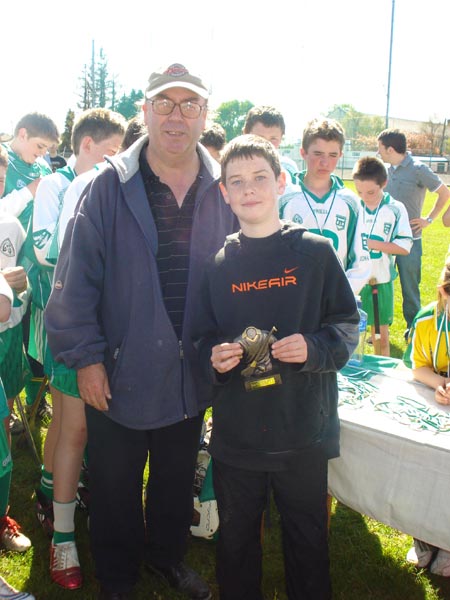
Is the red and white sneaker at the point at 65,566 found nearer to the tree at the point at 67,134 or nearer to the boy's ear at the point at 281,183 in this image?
the boy's ear at the point at 281,183

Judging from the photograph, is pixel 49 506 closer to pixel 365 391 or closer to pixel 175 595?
pixel 175 595

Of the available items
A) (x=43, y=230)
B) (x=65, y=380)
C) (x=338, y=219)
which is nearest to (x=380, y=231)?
(x=338, y=219)

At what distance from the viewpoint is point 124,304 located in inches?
90.2

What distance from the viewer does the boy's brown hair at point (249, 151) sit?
6.97ft

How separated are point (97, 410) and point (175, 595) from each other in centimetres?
103

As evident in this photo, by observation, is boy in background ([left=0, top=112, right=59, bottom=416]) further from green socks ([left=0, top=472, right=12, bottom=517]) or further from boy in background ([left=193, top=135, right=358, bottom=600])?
boy in background ([left=193, top=135, right=358, bottom=600])

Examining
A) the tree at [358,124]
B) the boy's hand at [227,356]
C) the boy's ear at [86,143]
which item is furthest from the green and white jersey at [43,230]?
the tree at [358,124]

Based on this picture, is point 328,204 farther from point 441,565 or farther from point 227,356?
point 441,565

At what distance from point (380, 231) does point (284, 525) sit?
364 centimetres

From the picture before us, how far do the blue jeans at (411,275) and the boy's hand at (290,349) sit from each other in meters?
4.96

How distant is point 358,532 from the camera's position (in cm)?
320

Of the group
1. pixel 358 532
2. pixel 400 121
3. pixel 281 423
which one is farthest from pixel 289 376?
pixel 400 121

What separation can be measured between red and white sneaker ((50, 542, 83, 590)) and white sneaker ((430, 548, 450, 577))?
1.75 meters

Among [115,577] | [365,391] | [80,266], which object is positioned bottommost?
[115,577]
